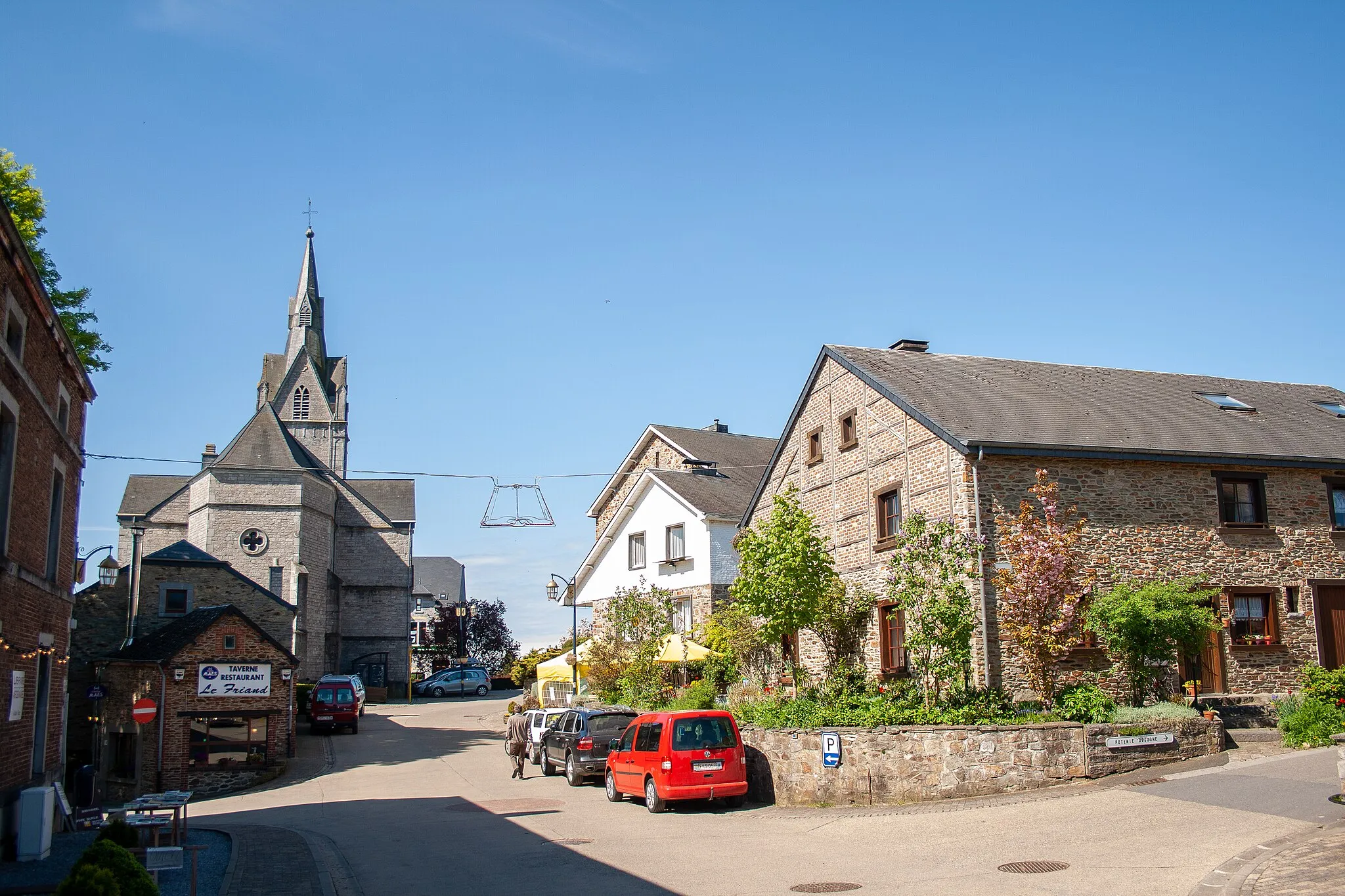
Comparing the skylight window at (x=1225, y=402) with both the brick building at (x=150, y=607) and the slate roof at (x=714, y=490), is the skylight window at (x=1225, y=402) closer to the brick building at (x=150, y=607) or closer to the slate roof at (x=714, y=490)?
the slate roof at (x=714, y=490)

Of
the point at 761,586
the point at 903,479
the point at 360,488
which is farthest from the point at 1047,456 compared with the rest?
the point at 360,488

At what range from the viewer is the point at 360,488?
73438mm

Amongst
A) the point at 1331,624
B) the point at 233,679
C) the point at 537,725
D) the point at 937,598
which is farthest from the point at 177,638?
the point at 1331,624

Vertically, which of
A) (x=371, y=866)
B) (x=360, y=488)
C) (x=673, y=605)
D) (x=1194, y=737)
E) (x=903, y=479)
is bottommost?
(x=371, y=866)

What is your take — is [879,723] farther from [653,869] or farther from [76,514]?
[76,514]

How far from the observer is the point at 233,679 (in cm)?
2886

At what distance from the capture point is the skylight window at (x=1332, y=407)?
88.1 feet

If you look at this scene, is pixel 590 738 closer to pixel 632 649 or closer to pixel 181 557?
pixel 632 649

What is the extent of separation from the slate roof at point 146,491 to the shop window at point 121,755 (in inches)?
1712

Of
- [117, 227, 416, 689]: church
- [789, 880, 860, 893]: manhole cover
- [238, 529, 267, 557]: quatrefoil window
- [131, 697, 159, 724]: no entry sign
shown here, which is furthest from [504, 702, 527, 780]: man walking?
[238, 529, 267, 557]: quatrefoil window

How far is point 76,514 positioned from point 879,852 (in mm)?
15208

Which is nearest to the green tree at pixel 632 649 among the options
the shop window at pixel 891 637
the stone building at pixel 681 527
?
the stone building at pixel 681 527

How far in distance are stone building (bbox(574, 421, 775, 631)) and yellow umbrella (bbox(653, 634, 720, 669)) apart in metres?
2.37

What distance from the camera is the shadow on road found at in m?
12.2
